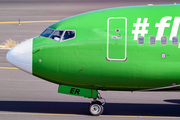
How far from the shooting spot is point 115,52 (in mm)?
9711

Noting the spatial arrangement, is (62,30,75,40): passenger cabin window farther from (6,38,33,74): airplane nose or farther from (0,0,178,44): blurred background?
(0,0,178,44): blurred background

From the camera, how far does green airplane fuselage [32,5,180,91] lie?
9602 millimetres

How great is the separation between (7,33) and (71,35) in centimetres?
2123

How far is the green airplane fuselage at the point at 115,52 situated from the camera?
9602mm

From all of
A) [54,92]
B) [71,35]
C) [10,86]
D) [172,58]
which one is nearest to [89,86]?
[71,35]

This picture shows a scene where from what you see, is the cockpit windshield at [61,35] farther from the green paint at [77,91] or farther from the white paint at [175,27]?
the white paint at [175,27]

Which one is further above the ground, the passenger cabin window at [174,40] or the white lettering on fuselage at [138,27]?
the white lettering on fuselage at [138,27]

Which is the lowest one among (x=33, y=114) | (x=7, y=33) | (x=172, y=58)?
(x=33, y=114)

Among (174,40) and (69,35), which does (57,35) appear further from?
(174,40)

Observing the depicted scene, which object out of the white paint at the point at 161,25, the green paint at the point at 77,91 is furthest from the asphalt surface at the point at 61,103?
the white paint at the point at 161,25

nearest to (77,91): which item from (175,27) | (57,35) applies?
(57,35)

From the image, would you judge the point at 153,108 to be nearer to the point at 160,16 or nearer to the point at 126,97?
the point at 126,97

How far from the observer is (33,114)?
10906 mm

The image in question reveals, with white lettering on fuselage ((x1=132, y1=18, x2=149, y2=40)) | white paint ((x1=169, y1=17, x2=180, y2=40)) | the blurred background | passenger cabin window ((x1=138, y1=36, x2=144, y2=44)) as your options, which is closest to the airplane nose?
white lettering on fuselage ((x1=132, y1=18, x2=149, y2=40))
